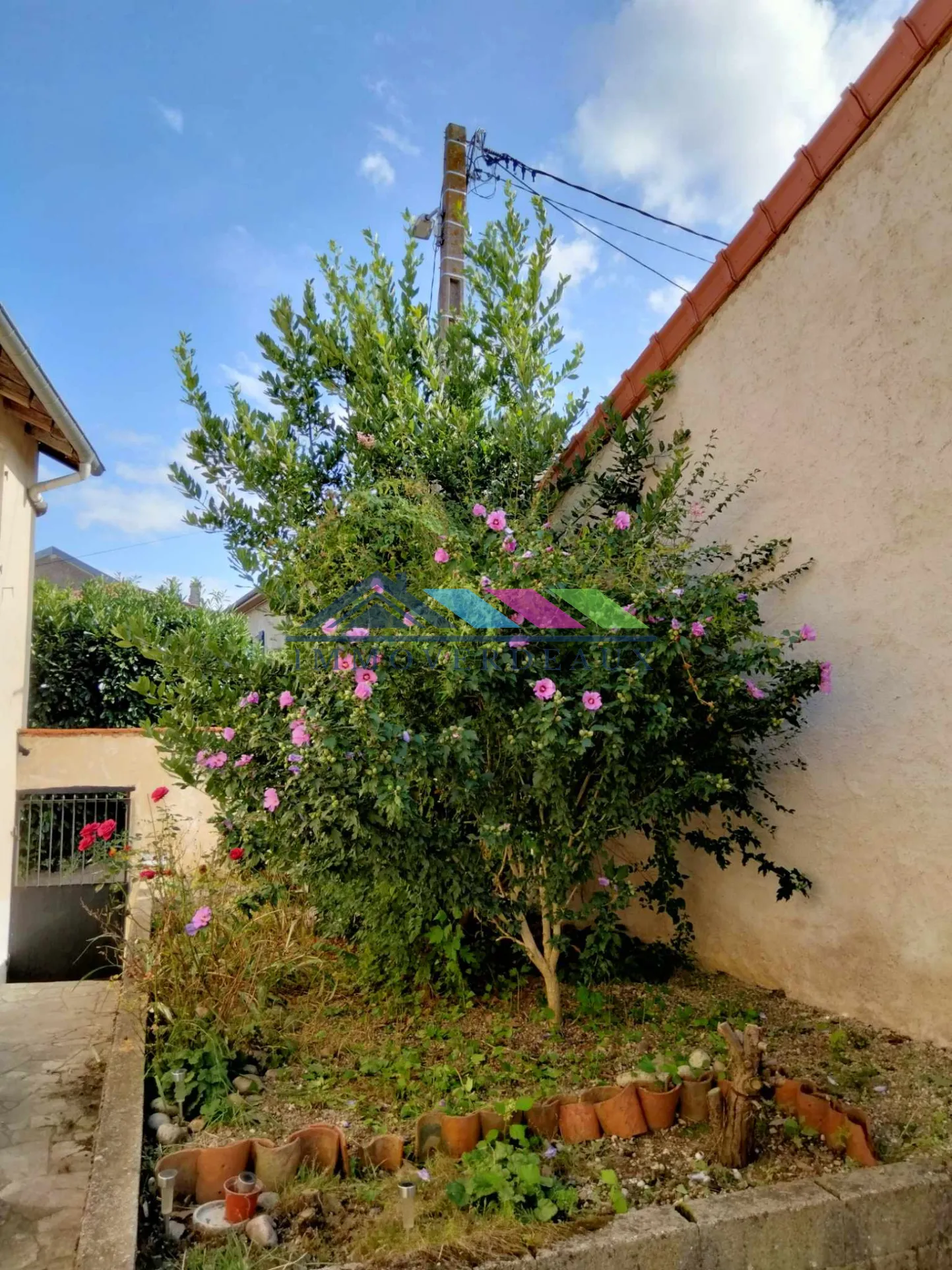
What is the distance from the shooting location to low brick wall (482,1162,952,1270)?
7.37ft

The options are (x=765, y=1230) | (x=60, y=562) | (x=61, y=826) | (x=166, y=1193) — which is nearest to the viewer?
(x=765, y=1230)

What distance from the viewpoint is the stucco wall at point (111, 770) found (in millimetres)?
8125

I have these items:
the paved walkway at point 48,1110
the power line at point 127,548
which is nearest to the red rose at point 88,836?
the paved walkway at point 48,1110

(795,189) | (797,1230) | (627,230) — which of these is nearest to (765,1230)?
(797,1230)

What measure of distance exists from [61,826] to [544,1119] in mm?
7771

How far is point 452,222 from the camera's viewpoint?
26.4 feet

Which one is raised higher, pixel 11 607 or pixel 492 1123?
pixel 11 607

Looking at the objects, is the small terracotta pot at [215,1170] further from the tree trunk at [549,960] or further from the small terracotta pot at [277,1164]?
the tree trunk at [549,960]

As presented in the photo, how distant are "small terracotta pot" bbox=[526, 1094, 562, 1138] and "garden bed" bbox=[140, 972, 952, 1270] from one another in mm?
110

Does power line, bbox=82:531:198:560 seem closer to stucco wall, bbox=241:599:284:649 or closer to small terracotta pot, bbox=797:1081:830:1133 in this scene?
stucco wall, bbox=241:599:284:649

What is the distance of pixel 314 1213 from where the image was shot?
2.52m

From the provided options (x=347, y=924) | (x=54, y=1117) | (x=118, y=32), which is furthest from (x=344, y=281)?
(x=54, y=1117)

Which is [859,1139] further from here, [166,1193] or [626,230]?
[626,230]

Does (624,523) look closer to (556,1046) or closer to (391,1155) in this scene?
(556,1046)
